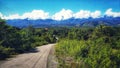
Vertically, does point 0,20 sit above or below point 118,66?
above

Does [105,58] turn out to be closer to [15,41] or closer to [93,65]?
[93,65]

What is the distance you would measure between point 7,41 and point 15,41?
10.7 ft

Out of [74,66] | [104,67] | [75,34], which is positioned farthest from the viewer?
[75,34]

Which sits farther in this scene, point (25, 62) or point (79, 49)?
point (79, 49)

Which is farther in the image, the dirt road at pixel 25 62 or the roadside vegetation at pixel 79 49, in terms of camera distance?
the dirt road at pixel 25 62

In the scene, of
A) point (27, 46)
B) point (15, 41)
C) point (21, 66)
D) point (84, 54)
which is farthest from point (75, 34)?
point (21, 66)

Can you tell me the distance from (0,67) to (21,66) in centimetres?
253

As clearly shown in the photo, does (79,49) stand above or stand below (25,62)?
above

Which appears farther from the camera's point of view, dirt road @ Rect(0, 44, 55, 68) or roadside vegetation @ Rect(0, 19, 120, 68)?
dirt road @ Rect(0, 44, 55, 68)

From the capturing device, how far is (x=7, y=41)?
154 ft

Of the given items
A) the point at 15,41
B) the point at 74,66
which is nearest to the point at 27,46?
the point at 15,41

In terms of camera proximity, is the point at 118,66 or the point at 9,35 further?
the point at 9,35

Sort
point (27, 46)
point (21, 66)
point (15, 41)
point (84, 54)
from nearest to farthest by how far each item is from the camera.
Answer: point (21, 66) → point (84, 54) → point (15, 41) → point (27, 46)

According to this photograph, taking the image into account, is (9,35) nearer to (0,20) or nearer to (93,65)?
(0,20)
